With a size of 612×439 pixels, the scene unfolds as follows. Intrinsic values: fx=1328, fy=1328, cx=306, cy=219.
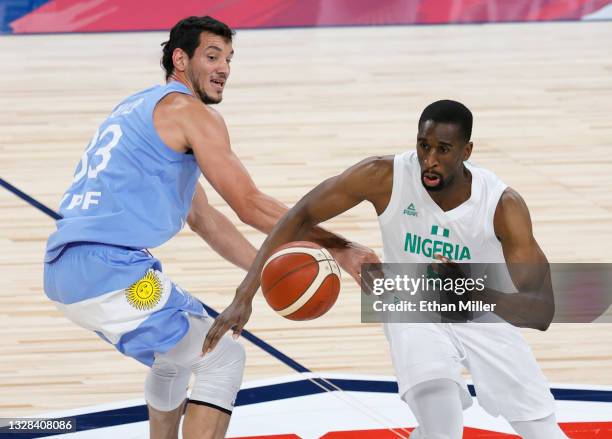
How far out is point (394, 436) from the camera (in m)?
5.47

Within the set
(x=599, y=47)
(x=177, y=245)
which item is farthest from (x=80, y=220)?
(x=599, y=47)

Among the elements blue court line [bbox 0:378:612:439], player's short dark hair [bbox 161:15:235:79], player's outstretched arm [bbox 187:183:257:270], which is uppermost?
player's short dark hair [bbox 161:15:235:79]

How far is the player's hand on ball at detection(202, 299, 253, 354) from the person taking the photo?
460 cm

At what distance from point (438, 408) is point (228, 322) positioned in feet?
2.57

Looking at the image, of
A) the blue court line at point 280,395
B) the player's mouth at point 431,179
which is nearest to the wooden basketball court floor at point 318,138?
the blue court line at point 280,395

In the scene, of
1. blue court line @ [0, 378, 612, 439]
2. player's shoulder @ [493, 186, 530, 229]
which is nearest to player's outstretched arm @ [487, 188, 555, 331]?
player's shoulder @ [493, 186, 530, 229]

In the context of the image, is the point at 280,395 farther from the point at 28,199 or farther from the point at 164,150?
the point at 28,199

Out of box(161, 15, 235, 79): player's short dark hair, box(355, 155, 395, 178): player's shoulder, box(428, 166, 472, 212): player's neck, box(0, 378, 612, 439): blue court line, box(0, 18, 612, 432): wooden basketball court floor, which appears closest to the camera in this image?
box(428, 166, 472, 212): player's neck

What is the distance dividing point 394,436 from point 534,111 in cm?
788

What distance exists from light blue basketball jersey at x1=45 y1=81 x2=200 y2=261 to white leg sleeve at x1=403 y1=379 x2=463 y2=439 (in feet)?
3.52

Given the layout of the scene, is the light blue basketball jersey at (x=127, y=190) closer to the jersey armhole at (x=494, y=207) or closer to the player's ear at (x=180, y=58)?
the player's ear at (x=180, y=58)

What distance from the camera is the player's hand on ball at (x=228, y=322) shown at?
4.60 meters

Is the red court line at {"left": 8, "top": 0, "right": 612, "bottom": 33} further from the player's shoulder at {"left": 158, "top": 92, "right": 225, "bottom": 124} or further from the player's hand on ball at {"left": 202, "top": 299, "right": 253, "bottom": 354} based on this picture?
the player's hand on ball at {"left": 202, "top": 299, "right": 253, "bottom": 354}

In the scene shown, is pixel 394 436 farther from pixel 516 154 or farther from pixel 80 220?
pixel 516 154
